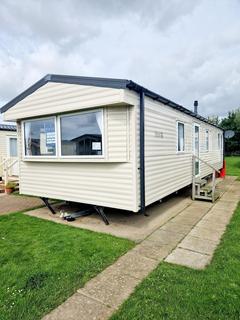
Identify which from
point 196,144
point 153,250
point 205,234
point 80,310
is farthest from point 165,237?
point 196,144

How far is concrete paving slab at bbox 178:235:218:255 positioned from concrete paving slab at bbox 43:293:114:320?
1.93m

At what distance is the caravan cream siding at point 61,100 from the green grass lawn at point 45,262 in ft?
8.55

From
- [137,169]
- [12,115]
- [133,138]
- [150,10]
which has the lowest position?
[137,169]

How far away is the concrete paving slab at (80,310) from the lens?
224cm

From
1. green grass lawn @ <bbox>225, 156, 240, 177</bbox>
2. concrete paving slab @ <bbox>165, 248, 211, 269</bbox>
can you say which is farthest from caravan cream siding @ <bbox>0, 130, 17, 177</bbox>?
green grass lawn @ <bbox>225, 156, 240, 177</bbox>

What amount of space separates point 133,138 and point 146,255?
7.01 ft

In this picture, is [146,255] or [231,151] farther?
[231,151]

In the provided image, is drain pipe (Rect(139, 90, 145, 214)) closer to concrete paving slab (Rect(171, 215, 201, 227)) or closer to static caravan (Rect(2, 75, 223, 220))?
static caravan (Rect(2, 75, 223, 220))

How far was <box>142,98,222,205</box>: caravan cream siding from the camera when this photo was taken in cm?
508

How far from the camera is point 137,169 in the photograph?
4.61 metres

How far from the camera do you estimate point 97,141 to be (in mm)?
4844

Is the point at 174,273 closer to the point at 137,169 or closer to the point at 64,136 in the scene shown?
the point at 137,169

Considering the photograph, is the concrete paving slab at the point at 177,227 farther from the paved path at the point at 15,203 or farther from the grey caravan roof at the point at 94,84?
the paved path at the point at 15,203

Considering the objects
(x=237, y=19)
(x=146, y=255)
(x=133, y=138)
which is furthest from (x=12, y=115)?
(x=237, y=19)
